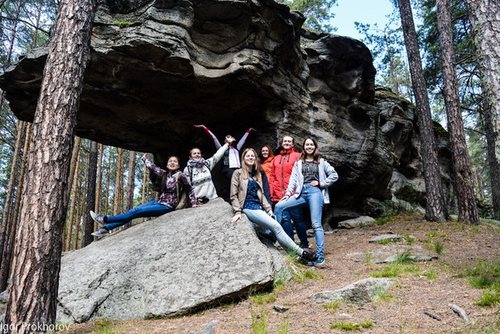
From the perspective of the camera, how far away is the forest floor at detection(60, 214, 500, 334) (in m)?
4.43

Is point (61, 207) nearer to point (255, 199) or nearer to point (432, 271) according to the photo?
point (255, 199)

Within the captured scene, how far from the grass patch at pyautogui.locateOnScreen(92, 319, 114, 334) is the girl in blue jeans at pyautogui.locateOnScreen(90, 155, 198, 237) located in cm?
336

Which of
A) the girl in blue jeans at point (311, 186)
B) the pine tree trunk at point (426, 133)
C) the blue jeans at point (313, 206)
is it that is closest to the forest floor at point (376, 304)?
the blue jeans at point (313, 206)

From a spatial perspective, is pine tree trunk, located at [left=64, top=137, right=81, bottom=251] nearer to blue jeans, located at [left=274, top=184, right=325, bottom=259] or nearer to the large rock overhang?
the large rock overhang

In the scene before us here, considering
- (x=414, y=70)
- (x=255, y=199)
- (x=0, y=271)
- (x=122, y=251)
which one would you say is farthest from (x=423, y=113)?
(x=0, y=271)

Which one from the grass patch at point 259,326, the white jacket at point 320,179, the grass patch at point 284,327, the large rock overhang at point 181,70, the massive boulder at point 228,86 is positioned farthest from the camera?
→ the massive boulder at point 228,86

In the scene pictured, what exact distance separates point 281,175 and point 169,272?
12.5ft

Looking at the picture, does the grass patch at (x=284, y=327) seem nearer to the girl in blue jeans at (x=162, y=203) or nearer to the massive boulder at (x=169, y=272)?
the massive boulder at (x=169, y=272)

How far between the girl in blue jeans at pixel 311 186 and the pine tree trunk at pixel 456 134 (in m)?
6.00

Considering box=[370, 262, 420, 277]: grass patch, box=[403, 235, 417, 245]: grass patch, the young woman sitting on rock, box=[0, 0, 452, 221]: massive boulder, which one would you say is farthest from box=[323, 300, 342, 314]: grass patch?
box=[0, 0, 452, 221]: massive boulder

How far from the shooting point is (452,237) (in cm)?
958

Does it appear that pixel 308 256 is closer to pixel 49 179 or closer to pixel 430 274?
pixel 430 274

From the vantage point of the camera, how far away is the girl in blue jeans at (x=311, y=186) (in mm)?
7578

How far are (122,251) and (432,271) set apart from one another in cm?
564
